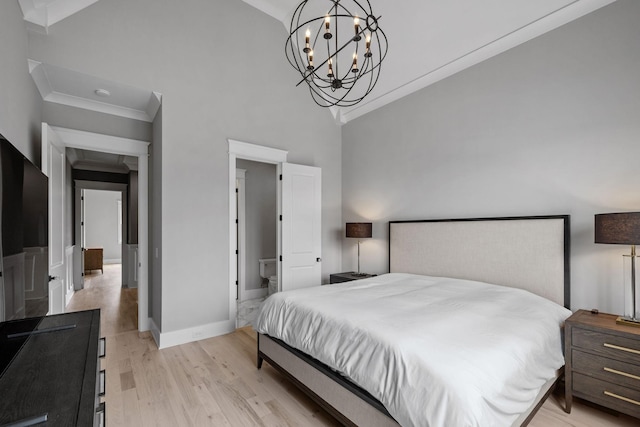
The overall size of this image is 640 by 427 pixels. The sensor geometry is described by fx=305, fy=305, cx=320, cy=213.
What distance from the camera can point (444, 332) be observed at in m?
1.67

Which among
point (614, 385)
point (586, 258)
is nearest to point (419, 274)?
point (586, 258)

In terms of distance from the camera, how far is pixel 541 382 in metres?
1.77

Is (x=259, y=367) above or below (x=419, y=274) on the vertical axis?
below

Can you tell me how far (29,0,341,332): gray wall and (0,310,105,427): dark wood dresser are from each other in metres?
1.84

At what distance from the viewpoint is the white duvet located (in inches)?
52.3

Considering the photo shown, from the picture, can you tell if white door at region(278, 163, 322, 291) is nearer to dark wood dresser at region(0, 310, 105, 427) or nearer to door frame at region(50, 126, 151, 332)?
door frame at region(50, 126, 151, 332)

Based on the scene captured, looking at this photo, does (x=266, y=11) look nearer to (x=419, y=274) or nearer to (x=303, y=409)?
(x=419, y=274)

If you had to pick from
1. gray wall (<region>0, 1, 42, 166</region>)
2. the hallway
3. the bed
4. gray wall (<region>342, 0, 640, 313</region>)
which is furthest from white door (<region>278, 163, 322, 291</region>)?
gray wall (<region>0, 1, 42, 166</region>)

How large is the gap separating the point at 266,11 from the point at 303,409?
451 cm

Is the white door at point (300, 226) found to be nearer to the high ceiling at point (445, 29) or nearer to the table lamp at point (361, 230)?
the table lamp at point (361, 230)

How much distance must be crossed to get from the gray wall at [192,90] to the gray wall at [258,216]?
148cm

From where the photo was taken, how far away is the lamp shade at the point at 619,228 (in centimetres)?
193

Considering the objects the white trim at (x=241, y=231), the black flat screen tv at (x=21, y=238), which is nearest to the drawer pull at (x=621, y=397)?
the black flat screen tv at (x=21, y=238)

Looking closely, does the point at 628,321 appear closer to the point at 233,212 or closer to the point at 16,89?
the point at 233,212
